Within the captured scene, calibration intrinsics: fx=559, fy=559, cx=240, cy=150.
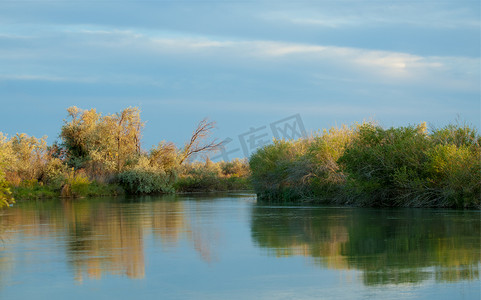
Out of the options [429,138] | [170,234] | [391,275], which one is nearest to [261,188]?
[429,138]

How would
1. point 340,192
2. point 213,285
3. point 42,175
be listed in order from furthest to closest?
point 42,175
point 340,192
point 213,285

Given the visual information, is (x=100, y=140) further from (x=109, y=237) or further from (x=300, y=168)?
(x=109, y=237)

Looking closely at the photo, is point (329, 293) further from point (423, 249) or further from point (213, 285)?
point (423, 249)

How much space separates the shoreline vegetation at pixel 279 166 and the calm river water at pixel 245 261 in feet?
12.3

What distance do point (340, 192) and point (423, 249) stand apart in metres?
20.4

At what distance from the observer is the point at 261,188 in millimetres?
42781

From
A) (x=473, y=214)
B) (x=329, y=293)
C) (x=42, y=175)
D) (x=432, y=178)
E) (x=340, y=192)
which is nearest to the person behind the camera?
(x=329, y=293)

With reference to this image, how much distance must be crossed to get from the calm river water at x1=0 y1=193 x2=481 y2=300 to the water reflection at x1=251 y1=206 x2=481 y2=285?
0.07 ft

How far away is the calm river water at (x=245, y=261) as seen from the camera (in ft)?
27.7

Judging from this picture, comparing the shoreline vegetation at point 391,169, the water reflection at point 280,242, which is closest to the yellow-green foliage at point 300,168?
the shoreline vegetation at point 391,169

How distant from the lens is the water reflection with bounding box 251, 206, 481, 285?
9.77 m

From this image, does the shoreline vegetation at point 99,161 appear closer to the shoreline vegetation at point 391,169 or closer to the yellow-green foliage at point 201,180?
the yellow-green foliage at point 201,180

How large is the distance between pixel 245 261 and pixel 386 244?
12.7 ft

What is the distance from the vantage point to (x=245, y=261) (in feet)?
37.0
